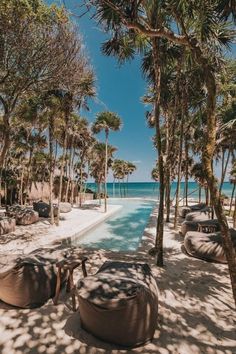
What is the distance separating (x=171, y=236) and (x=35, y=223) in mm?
Result: 8269

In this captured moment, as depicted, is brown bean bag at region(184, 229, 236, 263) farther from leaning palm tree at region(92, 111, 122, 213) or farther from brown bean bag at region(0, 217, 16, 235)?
leaning palm tree at region(92, 111, 122, 213)

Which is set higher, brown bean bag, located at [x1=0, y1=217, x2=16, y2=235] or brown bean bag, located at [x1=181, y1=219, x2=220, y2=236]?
brown bean bag, located at [x1=181, y1=219, x2=220, y2=236]

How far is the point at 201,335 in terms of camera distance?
4008mm

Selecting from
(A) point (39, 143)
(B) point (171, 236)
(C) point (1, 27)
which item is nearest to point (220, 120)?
(B) point (171, 236)

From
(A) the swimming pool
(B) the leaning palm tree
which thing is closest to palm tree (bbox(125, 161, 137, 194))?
(B) the leaning palm tree

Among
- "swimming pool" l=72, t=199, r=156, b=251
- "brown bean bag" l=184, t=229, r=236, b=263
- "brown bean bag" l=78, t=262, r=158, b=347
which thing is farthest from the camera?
"swimming pool" l=72, t=199, r=156, b=251

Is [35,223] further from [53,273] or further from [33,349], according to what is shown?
[33,349]

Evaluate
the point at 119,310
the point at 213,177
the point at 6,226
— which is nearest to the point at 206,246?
the point at 213,177

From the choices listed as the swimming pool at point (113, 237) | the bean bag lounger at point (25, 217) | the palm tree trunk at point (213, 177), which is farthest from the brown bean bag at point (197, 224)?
the bean bag lounger at point (25, 217)

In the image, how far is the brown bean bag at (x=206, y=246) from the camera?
25.1 feet

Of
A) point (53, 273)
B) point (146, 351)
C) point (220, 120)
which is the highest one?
point (220, 120)

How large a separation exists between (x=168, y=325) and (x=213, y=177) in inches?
115

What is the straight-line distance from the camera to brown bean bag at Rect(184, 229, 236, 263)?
25.1 ft

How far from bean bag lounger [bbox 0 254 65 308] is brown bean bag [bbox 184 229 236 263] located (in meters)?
5.23
